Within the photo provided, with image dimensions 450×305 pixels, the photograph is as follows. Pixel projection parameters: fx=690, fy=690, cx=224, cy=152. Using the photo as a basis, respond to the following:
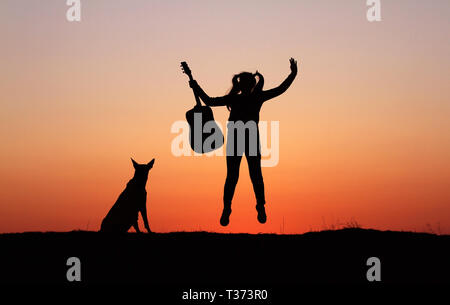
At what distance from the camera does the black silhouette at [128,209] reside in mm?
14539

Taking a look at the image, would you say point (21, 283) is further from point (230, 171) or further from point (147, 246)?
point (230, 171)

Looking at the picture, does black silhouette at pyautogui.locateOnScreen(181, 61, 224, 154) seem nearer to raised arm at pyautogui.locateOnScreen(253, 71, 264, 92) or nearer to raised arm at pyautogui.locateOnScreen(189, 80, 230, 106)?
raised arm at pyautogui.locateOnScreen(189, 80, 230, 106)

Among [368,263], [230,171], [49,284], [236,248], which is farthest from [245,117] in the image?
[49,284]

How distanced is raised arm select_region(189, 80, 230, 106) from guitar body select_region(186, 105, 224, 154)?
1.09 ft

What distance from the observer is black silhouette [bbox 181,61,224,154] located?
14.1 m

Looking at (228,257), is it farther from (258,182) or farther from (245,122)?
(245,122)

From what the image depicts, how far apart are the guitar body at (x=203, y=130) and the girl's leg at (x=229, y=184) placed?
81 centimetres

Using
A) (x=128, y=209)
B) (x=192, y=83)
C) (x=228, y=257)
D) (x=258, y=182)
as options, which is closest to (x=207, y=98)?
(x=192, y=83)

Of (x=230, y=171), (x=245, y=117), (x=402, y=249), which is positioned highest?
(x=245, y=117)

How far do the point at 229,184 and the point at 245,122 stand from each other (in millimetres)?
1388

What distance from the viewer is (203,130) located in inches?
558
